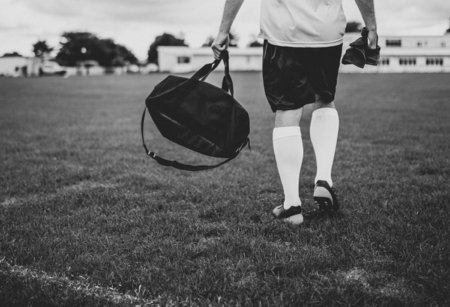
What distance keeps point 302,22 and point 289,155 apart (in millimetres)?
790

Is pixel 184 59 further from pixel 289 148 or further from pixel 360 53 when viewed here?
pixel 289 148

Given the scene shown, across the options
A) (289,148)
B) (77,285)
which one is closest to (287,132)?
(289,148)

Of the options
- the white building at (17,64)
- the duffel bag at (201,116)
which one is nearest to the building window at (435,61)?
the duffel bag at (201,116)

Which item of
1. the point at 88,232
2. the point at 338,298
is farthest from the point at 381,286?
the point at 88,232

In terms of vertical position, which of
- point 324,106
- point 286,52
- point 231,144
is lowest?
point 231,144

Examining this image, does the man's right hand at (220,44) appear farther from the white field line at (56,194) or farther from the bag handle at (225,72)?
the white field line at (56,194)

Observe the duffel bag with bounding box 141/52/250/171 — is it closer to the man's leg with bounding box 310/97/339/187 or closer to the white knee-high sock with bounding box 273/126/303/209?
the white knee-high sock with bounding box 273/126/303/209

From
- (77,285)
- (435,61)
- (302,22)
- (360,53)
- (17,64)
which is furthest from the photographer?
(17,64)

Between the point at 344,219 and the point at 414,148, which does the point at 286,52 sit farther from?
the point at 414,148

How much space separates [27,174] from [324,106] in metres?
2.91

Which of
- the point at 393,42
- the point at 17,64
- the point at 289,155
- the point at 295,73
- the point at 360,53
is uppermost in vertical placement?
the point at 393,42

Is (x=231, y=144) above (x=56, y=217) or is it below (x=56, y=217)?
above

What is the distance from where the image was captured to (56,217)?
104 inches

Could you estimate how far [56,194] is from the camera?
3182 mm
